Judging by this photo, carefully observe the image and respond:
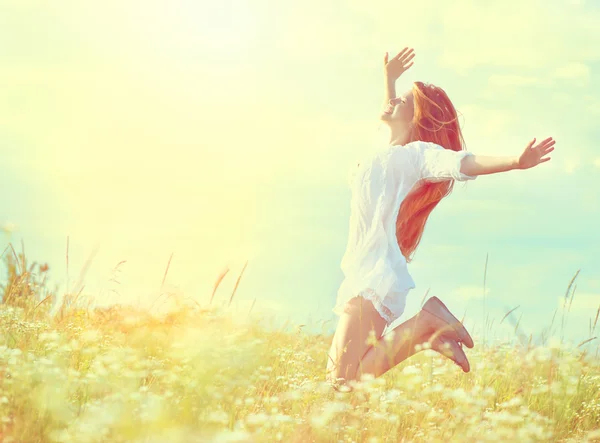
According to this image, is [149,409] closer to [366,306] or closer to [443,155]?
[366,306]

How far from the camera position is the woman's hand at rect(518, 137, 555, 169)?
12.7ft

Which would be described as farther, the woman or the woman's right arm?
the woman

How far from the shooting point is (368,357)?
455 cm

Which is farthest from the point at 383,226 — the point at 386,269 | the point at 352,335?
the point at 352,335

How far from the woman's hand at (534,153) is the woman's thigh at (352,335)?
53.8 inches

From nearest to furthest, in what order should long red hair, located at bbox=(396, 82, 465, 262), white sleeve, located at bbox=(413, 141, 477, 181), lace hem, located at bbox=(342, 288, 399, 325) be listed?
white sleeve, located at bbox=(413, 141, 477, 181)
lace hem, located at bbox=(342, 288, 399, 325)
long red hair, located at bbox=(396, 82, 465, 262)

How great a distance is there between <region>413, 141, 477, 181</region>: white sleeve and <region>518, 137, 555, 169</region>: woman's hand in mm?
332

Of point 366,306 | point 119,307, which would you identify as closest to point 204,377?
point 366,306

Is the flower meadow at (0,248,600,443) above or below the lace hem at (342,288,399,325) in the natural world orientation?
below

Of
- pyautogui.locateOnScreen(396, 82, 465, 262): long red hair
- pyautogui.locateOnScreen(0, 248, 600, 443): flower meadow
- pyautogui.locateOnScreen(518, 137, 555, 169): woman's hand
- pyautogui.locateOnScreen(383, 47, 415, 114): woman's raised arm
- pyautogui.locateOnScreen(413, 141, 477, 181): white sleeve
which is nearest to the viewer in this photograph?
pyautogui.locateOnScreen(0, 248, 600, 443): flower meadow

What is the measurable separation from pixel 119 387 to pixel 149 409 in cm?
54

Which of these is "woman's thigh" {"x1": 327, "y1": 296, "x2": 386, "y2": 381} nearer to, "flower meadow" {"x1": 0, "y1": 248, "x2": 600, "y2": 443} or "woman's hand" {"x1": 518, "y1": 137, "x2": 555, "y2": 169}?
"flower meadow" {"x1": 0, "y1": 248, "x2": 600, "y2": 443}

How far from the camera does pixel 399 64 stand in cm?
545

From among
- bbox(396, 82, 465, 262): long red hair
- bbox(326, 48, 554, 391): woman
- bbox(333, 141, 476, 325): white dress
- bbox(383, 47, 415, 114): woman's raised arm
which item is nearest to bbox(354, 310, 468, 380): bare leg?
bbox(326, 48, 554, 391): woman
